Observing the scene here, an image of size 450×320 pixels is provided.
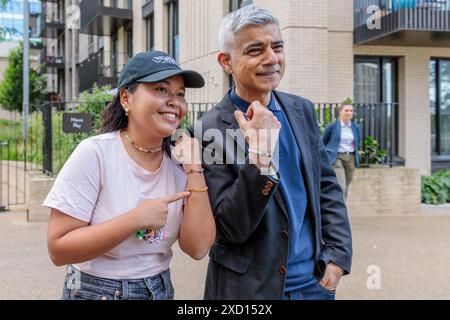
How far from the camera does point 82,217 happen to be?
1805 millimetres

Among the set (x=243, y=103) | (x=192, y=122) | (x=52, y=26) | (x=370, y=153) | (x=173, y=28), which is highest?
(x=52, y=26)

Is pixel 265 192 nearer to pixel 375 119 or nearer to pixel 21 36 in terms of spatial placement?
pixel 375 119

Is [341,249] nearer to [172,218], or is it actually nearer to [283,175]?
[283,175]

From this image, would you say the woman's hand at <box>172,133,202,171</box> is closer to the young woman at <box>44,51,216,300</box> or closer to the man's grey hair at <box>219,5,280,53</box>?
the young woman at <box>44,51,216,300</box>

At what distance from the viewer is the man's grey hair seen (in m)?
2.00

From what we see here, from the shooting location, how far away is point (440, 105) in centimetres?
1162

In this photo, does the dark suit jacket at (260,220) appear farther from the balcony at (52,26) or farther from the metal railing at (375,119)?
the balcony at (52,26)

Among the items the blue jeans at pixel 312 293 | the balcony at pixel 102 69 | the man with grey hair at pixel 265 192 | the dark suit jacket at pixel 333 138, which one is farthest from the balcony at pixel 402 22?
the balcony at pixel 102 69

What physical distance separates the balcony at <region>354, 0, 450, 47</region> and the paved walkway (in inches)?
144

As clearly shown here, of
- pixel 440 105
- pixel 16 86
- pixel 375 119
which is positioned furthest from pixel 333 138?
pixel 16 86

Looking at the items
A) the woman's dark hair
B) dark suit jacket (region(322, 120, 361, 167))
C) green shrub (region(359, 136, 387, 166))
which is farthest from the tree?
the woman's dark hair

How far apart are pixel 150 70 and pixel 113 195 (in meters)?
0.47

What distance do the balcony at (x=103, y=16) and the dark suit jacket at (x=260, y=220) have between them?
741 inches

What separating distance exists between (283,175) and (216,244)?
1.25ft
